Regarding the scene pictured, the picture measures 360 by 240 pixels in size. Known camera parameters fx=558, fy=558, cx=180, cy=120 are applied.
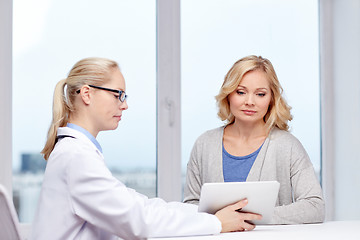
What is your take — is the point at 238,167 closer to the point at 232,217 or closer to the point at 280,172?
the point at 280,172

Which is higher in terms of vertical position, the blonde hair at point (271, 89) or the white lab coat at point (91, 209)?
the blonde hair at point (271, 89)

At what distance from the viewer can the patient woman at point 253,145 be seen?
2238 millimetres

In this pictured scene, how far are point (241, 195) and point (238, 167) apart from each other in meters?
0.63

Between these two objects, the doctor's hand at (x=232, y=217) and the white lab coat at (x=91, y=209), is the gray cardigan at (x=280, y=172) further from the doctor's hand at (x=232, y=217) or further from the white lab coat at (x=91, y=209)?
the white lab coat at (x=91, y=209)

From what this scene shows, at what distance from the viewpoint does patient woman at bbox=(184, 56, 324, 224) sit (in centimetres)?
224

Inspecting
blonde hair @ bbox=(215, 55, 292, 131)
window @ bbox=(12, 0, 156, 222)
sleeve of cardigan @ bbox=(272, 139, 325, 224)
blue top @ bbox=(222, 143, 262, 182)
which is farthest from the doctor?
window @ bbox=(12, 0, 156, 222)

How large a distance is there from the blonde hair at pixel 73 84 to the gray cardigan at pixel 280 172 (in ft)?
2.26

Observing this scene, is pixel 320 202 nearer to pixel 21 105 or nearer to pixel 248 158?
pixel 248 158

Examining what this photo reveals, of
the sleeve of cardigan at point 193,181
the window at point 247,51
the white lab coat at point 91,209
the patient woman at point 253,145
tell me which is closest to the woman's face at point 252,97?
the patient woman at point 253,145

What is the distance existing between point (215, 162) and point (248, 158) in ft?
0.45

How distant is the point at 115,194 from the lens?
1562 mm

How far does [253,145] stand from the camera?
232 cm

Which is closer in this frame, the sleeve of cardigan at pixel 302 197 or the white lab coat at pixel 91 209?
the white lab coat at pixel 91 209

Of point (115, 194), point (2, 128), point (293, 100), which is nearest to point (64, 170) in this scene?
point (115, 194)
